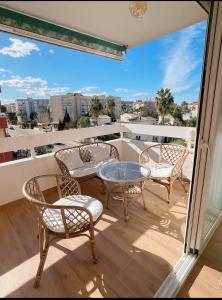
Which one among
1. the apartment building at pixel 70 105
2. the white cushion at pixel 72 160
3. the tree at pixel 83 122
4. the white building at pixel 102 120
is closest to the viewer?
the white cushion at pixel 72 160

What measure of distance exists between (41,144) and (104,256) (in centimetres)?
197

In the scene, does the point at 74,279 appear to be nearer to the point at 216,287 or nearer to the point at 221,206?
the point at 216,287

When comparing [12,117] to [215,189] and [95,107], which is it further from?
[215,189]

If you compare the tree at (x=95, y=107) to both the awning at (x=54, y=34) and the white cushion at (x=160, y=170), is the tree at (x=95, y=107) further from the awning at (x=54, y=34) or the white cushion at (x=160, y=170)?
the white cushion at (x=160, y=170)

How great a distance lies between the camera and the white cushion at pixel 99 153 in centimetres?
323

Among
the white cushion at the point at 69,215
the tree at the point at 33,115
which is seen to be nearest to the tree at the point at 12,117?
the tree at the point at 33,115

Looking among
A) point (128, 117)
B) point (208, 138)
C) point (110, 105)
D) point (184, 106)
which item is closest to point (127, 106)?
point (128, 117)

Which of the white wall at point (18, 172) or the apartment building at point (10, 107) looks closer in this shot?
the white wall at point (18, 172)

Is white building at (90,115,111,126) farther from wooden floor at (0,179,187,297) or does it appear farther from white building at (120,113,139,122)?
wooden floor at (0,179,187,297)

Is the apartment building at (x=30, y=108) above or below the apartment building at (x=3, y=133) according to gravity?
above

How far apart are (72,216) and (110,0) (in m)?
1.49

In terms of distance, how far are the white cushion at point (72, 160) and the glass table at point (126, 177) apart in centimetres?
60

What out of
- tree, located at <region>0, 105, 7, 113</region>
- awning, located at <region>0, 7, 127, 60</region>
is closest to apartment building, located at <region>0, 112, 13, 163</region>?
tree, located at <region>0, 105, 7, 113</region>

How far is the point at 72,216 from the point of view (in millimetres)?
1519
